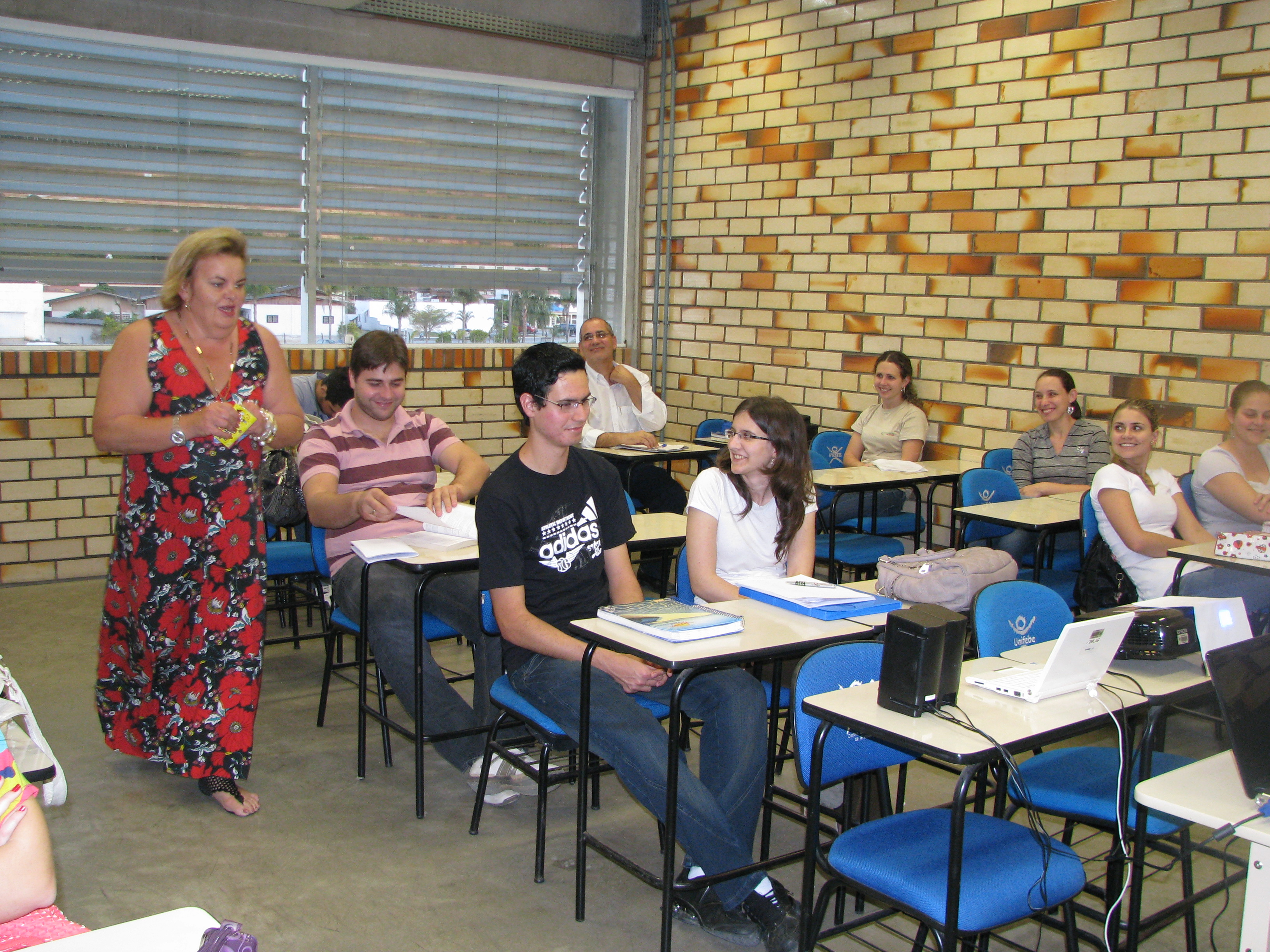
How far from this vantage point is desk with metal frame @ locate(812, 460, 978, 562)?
4.73 meters

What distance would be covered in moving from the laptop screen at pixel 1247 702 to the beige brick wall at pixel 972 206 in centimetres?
335

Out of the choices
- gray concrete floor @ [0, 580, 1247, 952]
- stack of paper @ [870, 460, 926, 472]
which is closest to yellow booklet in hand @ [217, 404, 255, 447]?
gray concrete floor @ [0, 580, 1247, 952]

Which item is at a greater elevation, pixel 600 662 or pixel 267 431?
pixel 267 431

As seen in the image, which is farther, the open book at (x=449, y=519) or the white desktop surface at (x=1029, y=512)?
the white desktop surface at (x=1029, y=512)

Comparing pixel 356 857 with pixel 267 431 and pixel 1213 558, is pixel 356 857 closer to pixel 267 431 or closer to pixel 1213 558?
pixel 267 431

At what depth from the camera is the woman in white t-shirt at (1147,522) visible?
3.73 metres

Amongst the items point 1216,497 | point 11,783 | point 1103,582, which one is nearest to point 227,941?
point 11,783

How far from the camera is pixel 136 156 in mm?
5844

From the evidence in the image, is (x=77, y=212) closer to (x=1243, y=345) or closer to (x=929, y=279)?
(x=929, y=279)

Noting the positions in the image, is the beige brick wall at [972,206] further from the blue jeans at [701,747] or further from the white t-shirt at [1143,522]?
the blue jeans at [701,747]

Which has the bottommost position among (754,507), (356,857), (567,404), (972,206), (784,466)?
(356,857)

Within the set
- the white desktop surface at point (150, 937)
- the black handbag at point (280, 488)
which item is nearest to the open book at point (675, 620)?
the white desktop surface at point (150, 937)

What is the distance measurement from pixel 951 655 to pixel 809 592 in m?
0.74

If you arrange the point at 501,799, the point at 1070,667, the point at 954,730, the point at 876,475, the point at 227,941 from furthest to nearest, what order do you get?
the point at 876,475 < the point at 501,799 < the point at 1070,667 < the point at 954,730 < the point at 227,941
